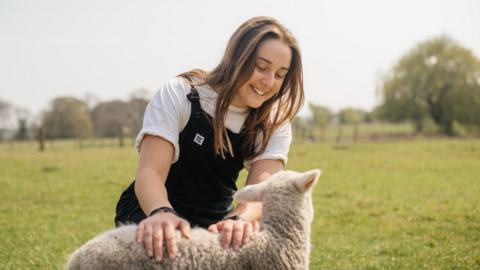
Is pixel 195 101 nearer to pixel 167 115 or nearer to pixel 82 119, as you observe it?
pixel 167 115

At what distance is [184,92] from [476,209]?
29.0ft

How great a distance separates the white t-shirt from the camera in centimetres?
333

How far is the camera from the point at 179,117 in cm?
349

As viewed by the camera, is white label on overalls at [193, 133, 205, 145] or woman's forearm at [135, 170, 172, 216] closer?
woman's forearm at [135, 170, 172, 216]

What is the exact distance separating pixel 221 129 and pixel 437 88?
52.5 meters

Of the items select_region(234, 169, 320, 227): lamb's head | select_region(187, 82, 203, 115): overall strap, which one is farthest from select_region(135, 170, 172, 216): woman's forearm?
select_region(187, 82, 203, 115): overall strap

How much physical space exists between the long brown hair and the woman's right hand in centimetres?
88

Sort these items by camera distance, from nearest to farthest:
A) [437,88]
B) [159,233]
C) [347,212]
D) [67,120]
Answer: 1. [159,233]
2. [347,212]
3. [67,120]
4. [437,88]

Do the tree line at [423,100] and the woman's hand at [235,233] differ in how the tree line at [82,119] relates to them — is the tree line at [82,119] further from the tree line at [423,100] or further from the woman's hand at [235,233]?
the woman's hand at [235,233]

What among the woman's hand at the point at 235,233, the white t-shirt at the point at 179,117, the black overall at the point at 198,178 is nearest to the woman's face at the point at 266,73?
the white t-shirt at the point at 179,117

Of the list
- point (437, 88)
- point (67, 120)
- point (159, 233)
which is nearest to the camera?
point (159, 233)

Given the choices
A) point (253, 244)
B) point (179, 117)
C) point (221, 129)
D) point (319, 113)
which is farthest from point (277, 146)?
point (319, 113)

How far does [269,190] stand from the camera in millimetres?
2996

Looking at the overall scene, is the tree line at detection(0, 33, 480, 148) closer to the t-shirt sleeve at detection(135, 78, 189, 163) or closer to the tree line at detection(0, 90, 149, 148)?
the tree line at detection(0, 90, 149, 148)
